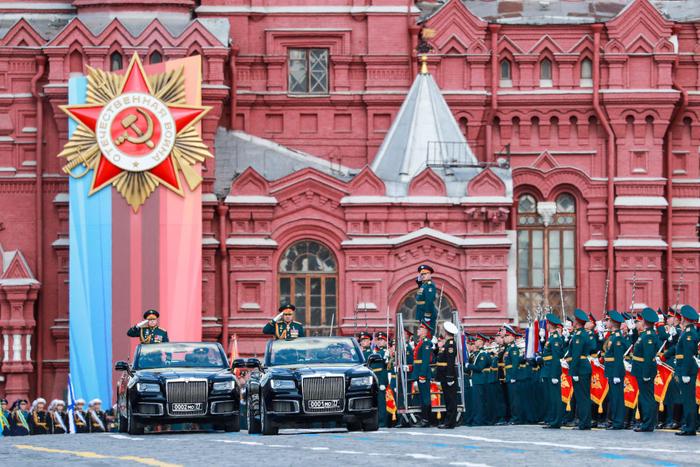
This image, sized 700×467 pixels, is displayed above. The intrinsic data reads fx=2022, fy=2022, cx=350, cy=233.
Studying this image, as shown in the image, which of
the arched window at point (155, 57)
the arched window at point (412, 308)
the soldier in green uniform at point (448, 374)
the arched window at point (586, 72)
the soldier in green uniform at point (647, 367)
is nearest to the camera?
the soldier in green uniform at point (647, 367)

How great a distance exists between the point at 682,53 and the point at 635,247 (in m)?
4.74

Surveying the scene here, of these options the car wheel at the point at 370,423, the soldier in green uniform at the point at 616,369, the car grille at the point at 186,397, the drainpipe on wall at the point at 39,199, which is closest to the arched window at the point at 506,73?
the drainpipe on wall at the point at 39,199

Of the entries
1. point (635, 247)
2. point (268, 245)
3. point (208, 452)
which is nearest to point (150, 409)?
point (208, 452)

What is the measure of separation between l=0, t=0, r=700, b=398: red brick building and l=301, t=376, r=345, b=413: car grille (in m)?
17.0

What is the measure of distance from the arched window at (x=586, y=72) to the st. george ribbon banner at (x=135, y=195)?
29.7 feet

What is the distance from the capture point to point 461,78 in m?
46.3

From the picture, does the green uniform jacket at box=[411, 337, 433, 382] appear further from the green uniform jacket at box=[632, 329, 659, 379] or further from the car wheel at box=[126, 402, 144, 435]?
the car wheel at box=[126, 402, 144, 435]

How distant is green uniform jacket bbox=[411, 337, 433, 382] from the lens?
29.8 meters

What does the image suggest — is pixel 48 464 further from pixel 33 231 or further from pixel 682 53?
pixel 682 53

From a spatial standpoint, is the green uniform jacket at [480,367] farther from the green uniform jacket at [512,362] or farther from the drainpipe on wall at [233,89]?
the drainpipe on wall at [233,89]

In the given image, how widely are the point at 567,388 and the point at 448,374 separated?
179 centimetres

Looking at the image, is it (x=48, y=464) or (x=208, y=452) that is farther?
(x=208, y=452)

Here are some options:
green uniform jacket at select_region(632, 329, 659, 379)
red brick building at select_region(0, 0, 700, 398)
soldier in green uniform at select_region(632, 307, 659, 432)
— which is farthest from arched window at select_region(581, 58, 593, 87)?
green uniform jacket at select_region(632, 329, 659, 379)

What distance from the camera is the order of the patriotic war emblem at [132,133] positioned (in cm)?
4338
